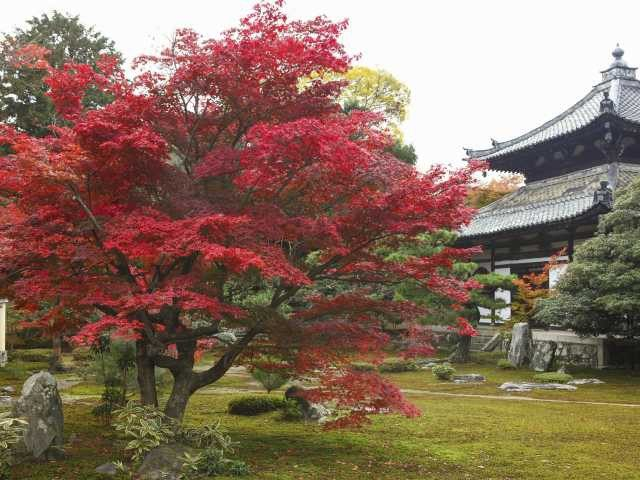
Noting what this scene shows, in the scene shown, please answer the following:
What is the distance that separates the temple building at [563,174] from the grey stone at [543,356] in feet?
11.2

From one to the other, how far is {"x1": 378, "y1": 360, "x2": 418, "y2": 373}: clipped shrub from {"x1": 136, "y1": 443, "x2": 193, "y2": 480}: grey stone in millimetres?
14487

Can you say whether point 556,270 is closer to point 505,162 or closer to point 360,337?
point 505,162

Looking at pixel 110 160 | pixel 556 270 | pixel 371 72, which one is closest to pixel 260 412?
pixel 110 160

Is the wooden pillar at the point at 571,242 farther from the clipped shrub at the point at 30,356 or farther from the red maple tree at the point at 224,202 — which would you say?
the clipped shrub at the point at 30,356

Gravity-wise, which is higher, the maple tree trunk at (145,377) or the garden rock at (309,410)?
the maple tree trunk at (145,377)

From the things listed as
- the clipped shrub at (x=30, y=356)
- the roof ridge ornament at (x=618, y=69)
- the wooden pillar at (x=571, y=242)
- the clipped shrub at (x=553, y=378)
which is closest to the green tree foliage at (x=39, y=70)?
the clipped shrub at (x=30, y=356)

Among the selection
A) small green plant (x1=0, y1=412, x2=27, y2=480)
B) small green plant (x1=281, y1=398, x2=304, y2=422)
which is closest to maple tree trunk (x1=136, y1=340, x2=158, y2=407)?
small green plant (x1=0, y1=412, x2=27, y2=480)

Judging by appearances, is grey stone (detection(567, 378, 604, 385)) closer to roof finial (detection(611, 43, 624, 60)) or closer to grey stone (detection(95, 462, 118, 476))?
grey stone (detection(95, 462, 118, 476))

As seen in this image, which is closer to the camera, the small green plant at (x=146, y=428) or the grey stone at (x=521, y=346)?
the small green plant at (x=146, y=428)

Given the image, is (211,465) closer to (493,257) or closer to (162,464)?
(162,464)

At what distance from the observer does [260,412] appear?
36.5 feet

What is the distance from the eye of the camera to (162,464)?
648cm

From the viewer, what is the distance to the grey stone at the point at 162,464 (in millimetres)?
6320

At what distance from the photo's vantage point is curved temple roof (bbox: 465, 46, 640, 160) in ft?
74.6
